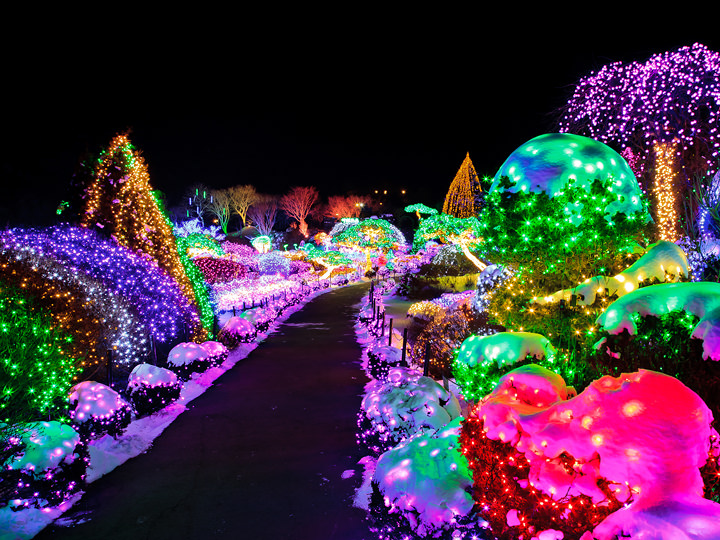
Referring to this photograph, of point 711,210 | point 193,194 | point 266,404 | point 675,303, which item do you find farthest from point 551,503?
point 193,194

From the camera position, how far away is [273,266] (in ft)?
117

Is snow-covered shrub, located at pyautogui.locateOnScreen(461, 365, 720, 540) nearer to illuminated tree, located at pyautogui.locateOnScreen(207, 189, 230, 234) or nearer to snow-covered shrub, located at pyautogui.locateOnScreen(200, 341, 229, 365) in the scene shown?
snow-covered shrub, located at pyautogui.locateOnScreen(200, 341, 229, 365)

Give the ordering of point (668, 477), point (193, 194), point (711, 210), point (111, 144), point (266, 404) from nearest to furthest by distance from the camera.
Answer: point (668, 477) < point (266, 404) < point (111, 144) < point (711, 210) < point (193, 194)

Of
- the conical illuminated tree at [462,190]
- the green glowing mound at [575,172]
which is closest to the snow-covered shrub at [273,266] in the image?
the conical illuminated tree at [462,190]

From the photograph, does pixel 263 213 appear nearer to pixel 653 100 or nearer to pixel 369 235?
pixel 369 235

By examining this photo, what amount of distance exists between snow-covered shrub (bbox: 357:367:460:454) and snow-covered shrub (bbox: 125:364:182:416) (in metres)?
3.64

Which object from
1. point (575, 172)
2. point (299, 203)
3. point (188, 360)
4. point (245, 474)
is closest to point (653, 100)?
point (575, 172)

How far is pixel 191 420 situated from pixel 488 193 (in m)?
6.19

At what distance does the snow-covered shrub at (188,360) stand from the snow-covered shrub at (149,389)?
4.28 feet

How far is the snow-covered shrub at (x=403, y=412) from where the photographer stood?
5773 millimetres

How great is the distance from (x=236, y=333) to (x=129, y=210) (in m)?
4.52

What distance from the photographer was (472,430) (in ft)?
11.7

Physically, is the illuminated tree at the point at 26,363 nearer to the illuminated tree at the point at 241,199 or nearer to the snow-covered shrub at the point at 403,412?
the snow-covered shrub at the point at 403,412

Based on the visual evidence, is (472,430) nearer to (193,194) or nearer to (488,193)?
Result: (488,193)
